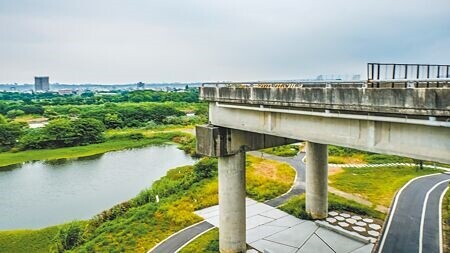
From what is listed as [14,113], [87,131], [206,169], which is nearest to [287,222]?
A: [206,169]

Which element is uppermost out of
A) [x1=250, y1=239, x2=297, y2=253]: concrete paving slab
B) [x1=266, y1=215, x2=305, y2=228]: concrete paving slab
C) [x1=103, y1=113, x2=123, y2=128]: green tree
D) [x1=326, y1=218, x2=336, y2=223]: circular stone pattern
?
[x1=103, y1=113, x2=123, y2=128]: green tree

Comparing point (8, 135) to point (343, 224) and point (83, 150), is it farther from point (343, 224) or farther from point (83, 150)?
point (343, 224)

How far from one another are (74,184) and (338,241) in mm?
25128

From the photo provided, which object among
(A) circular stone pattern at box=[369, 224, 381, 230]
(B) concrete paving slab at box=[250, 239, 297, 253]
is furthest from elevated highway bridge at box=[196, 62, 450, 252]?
(A) circular stone pattern at box=[369, 224, 381, 230]

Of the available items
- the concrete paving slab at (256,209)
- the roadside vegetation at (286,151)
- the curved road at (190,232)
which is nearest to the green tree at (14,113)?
the roadside vegetation at (286,151)

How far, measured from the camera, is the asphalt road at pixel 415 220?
51.0 ft

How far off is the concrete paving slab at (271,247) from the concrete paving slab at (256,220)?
5.84 ft

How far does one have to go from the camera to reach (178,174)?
32.6 m

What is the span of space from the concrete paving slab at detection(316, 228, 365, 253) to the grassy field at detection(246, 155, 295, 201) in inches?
221

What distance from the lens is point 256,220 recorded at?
18656mm

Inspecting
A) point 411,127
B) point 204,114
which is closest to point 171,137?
point 204,114

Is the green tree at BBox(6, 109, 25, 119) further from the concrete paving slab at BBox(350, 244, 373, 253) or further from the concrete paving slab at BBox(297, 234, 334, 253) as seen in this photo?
the concrete paving slab at BBox(350, 244, 373, 253)

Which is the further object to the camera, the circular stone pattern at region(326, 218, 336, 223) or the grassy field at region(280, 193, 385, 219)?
the grassy field at region(280, 193, 385, 219)

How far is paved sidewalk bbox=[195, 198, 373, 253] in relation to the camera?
1538 cm
